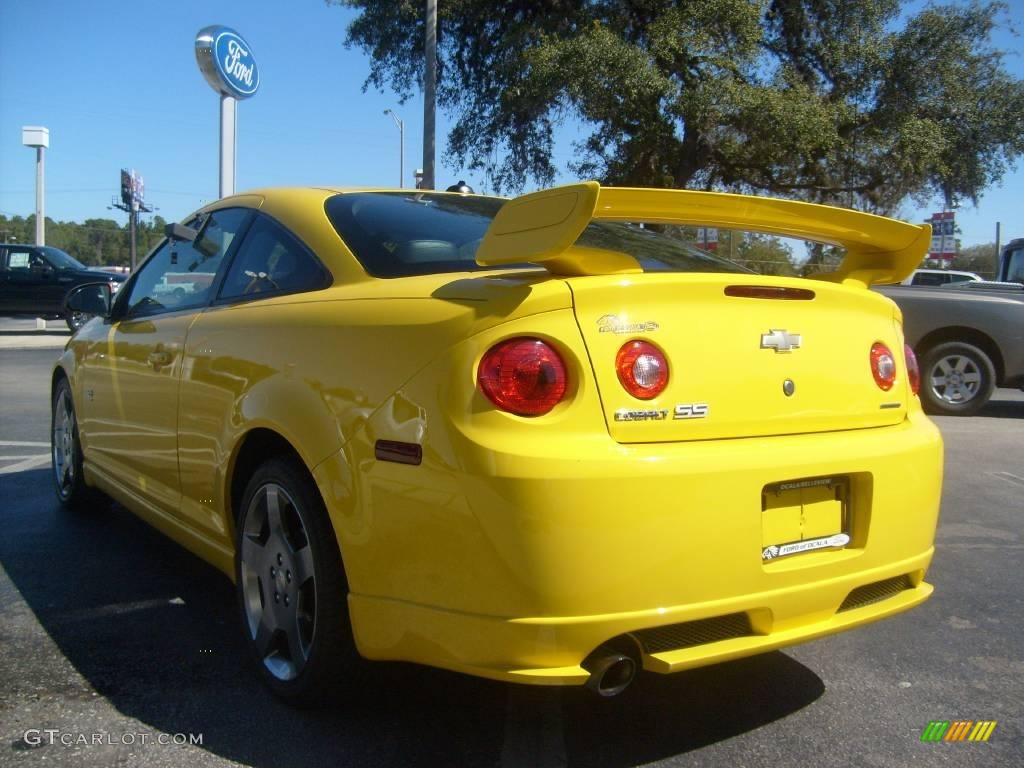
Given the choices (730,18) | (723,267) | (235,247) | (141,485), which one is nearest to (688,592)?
(723,267)

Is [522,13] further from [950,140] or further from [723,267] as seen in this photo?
[723,267]

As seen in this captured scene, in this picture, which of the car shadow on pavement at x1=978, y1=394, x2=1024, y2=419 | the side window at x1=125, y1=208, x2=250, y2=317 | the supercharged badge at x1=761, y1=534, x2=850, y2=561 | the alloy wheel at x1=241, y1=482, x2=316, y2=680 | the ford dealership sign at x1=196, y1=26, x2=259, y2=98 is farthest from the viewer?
the ford dealership sign at x1=196, y1=26, x2=259, y2=98

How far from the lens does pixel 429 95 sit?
1518cm

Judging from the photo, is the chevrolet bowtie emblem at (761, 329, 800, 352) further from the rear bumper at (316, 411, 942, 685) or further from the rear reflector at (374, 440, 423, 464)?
the rear reflector at (374, 440, 423, 464)

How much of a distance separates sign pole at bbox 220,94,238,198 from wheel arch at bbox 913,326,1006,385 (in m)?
9.48

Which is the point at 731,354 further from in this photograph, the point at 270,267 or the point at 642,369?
the point at 270,267

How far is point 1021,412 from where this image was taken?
10.3 m

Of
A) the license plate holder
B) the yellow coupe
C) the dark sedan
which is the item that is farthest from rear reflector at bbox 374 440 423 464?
the dark sedan

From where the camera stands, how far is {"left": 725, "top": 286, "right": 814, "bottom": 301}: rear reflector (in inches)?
99.2

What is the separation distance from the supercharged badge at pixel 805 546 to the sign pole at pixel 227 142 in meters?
12.7

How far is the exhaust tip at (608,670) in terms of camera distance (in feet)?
7.25

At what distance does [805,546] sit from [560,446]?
2.49 feet

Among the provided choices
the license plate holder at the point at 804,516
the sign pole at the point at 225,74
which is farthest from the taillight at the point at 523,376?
the sign pole at the point at 225,74

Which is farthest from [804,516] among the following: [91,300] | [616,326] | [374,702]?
[91,300]
